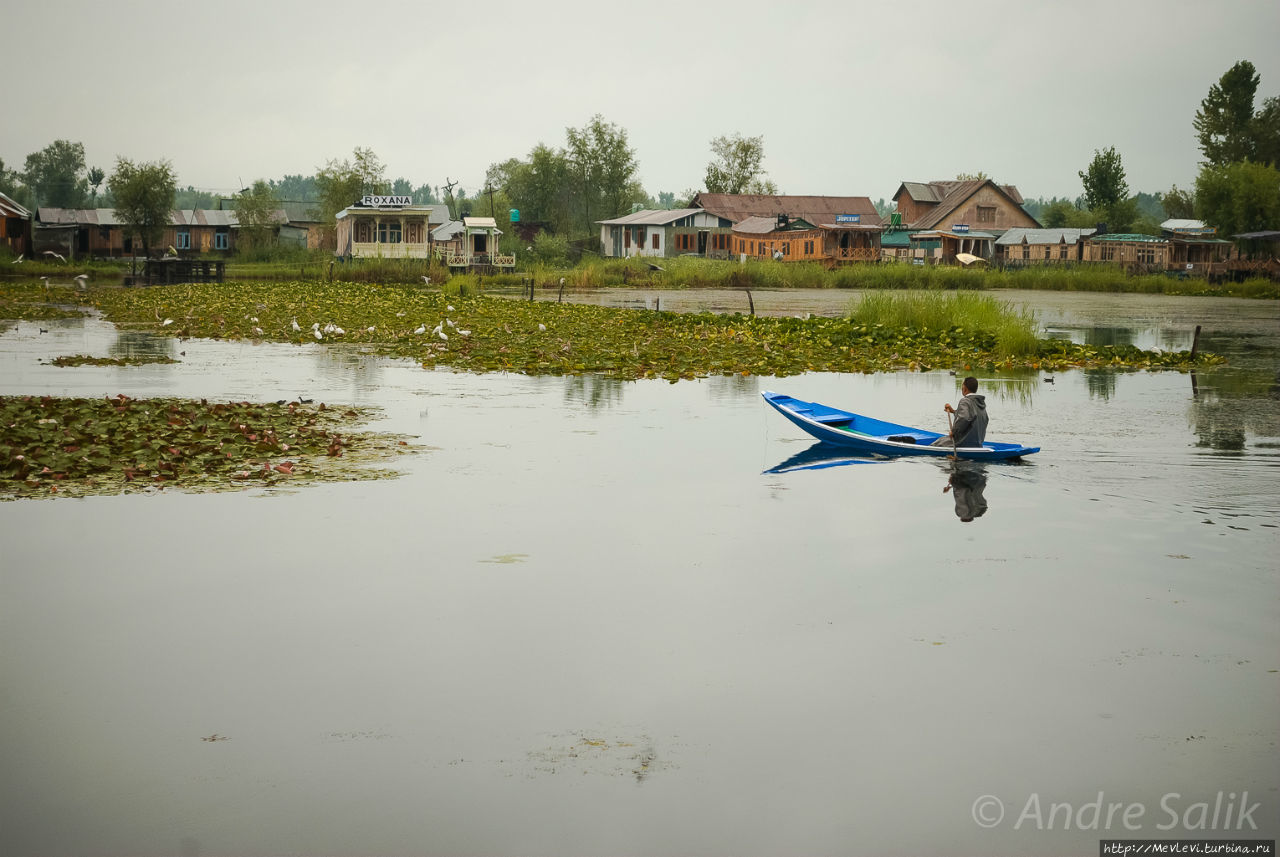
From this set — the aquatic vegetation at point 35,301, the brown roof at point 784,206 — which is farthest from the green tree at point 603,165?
the aquatic vegetation at point 35,301

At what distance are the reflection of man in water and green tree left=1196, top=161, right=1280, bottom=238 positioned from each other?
7656cm

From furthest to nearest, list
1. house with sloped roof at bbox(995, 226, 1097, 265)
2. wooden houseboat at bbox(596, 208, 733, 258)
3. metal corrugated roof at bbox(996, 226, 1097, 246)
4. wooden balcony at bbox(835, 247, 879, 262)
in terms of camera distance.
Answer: metal corrugated roof at bbox(996, 226, 1097, 246) < house with sloped roof at bbox(995, 226, 1097, 265) < wooden houseboat at bbox(596, 208, 733, 258) < wooden balcony at bbox(835, 247, 879, 262)

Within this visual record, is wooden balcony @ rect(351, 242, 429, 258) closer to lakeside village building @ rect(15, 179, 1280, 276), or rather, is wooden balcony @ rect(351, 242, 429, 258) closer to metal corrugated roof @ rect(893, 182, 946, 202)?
lakeside village building @ rect(15, 179, 1280, 276)

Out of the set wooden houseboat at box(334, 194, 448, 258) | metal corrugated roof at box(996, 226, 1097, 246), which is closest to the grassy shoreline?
wooden houseboat at box(334, 194, 448, 258)

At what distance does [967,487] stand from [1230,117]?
106 meters

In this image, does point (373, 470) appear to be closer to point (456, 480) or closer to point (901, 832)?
point (456, 480)

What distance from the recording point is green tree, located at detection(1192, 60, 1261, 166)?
4055 inches

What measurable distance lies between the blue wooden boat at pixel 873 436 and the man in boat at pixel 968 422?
11 centimetres

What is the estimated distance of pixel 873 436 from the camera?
16.6 metres

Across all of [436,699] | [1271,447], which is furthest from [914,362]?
[436,699]

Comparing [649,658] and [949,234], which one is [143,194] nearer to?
[949,234]

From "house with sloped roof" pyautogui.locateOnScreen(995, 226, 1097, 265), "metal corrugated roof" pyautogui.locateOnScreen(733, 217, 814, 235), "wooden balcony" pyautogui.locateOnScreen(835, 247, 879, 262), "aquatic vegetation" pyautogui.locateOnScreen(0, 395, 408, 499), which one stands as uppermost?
"metal corrugated roof" pyautogui.locateOnScreen(733, 217, 814, 235)

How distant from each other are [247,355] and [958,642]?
2314cm

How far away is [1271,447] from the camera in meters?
17.6
